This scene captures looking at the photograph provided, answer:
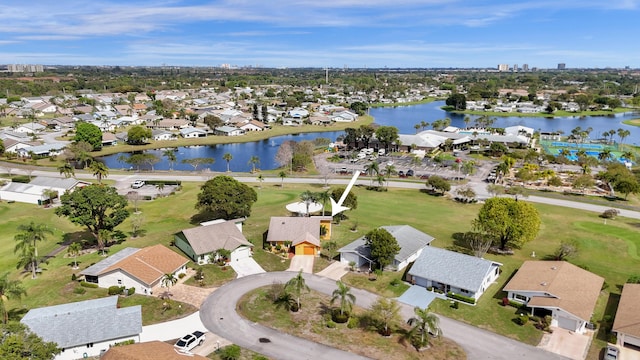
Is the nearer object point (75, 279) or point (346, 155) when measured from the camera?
point (75, 279)

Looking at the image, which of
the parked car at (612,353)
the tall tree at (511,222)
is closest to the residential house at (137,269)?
the tall tree at (511,222)

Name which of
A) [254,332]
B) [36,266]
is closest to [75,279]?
[36,266]

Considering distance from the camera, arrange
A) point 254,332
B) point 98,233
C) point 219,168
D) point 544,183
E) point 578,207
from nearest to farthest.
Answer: point 254,332 < point 98,233 < point 578,207 < point 544,183 < point 219,168

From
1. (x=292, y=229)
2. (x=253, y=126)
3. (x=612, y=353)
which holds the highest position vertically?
(x=253, y=126)

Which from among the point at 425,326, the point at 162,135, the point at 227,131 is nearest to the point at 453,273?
the point at 425,326

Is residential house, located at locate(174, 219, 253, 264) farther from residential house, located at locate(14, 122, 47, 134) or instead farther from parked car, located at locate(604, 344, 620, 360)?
residential house, located at locate(14, 122, 47, 134)

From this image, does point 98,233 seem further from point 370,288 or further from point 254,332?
point 370,288

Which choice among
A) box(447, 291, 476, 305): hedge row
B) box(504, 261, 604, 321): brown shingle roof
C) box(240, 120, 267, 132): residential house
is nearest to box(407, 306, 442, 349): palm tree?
box(447, 291, 476, 305): hedge row

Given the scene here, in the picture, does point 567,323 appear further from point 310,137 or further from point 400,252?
point 310,137
